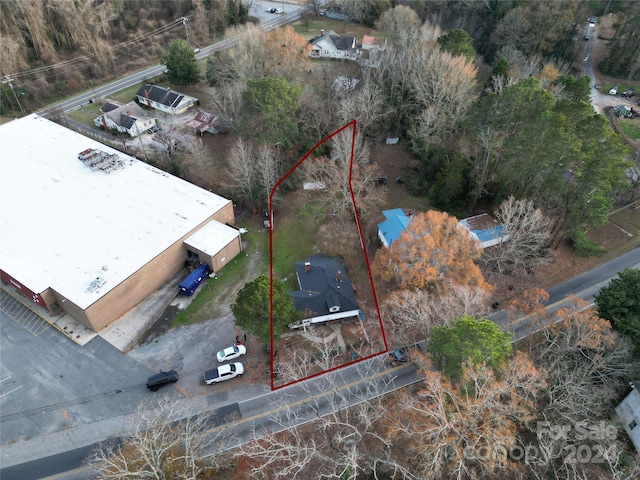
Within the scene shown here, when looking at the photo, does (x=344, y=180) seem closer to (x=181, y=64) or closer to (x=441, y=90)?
(x=441, y=90)

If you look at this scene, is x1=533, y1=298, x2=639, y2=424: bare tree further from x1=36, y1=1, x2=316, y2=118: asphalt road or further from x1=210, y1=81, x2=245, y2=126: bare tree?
x1=36, y1=1, x2=316, y2=118: asphalt road

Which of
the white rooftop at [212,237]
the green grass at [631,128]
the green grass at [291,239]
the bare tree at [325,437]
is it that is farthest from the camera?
the green grass at [631,128]

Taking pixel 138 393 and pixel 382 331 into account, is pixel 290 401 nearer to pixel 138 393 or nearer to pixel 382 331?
pixel 382 331

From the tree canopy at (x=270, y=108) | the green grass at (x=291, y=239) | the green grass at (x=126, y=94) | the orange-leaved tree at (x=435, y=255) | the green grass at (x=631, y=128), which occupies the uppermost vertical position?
the tree canopy at (x=270, y=108)

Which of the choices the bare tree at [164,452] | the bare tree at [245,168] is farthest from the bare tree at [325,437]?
the bare tree at [245,168]

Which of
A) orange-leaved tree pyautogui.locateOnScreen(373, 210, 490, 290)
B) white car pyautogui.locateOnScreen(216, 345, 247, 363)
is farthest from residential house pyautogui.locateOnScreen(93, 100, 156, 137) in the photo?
orange-leaved tree pyautogui.locateOnScreen(373, 210, 490, 290)

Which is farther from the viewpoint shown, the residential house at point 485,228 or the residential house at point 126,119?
the residential house at point 126,119

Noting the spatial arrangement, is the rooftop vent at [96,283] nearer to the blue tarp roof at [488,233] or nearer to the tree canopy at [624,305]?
the blue tarp roof at [488,233]
